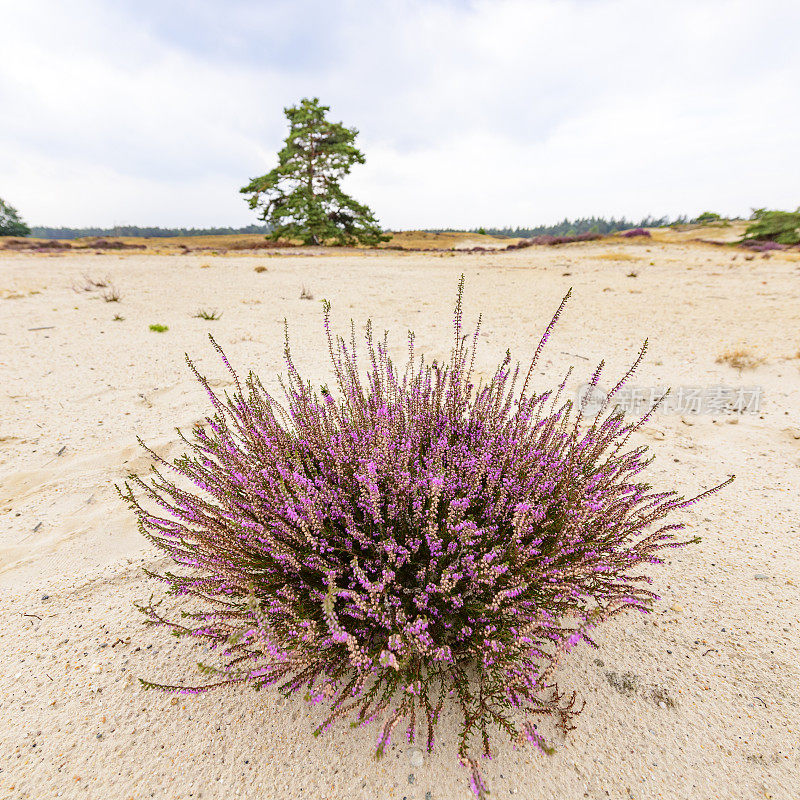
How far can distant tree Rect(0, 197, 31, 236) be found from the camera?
4547cm

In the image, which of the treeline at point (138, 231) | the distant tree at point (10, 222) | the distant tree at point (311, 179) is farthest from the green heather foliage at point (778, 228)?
the treeline at point (138, 231)

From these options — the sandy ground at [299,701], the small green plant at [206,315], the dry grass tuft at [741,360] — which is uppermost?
the small green plant at [206,315]

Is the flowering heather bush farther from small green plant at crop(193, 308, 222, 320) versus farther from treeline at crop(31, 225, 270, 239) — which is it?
treeline at crop(31, 225, 270, 239)

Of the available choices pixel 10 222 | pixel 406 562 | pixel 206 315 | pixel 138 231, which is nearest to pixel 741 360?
pixel 406 562

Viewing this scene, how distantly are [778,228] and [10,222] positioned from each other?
71664 millimetres

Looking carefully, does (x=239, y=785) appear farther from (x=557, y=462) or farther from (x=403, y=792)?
(x=557, y=462)

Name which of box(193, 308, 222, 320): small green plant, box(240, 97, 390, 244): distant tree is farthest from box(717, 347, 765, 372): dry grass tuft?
box(240, 97, 390, 244): distant tree

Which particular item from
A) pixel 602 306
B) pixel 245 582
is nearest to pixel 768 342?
pixel 602 306

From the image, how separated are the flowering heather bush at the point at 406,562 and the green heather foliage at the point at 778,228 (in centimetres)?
3399

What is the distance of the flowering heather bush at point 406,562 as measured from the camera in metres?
1.37

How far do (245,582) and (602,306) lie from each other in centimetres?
923

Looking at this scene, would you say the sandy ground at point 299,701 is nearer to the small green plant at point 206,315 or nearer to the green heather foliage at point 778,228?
the small green plant at point 206,315

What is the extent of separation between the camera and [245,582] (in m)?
1.43

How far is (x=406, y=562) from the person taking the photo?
5.26ft
